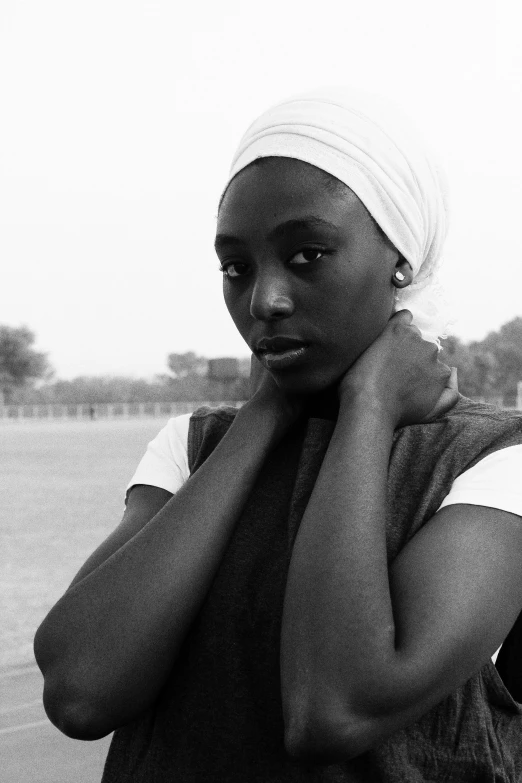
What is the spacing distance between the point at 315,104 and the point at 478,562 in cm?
62

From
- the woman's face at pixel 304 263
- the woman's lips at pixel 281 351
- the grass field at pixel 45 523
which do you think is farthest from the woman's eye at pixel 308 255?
the grass field at pixel 45 523

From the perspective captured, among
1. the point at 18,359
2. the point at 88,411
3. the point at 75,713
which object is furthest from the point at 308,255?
the point at 18,359

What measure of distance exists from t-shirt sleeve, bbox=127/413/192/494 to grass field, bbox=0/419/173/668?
3445 mm

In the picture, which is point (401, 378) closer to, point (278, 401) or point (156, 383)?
point (278, 401)

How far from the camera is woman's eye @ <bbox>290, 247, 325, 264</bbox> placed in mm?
1237

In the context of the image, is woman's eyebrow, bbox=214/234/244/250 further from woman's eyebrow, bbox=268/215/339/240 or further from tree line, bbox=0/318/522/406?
tree line, bbox=0/318/522/406

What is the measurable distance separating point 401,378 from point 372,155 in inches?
11.5

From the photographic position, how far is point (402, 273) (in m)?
1.32

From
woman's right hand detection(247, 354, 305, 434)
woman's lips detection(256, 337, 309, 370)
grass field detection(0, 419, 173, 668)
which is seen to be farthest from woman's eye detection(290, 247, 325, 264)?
grass field detection(0, 419, 173, 668)

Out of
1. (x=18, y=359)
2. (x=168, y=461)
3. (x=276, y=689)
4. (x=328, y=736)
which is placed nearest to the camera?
(x=328, y=736)

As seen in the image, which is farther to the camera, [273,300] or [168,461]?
[168,461]

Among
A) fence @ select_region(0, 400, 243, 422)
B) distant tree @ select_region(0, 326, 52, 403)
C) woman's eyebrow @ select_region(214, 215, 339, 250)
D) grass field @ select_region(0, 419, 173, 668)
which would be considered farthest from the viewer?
distant tree @ select_region(0, 326, 52, 403)

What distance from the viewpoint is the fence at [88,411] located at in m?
59.2

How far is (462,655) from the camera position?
1.12m
